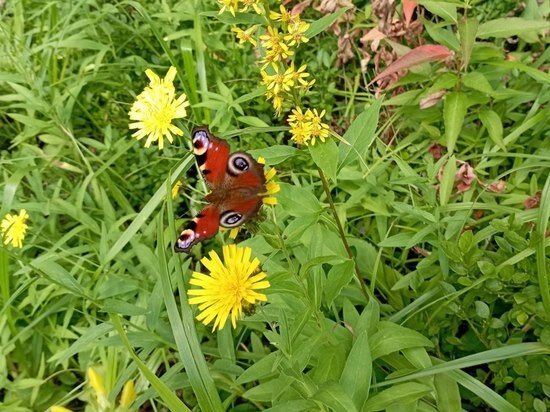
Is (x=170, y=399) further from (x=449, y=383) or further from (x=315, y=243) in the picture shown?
(x=449, y=383)

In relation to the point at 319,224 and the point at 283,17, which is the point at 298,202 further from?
the point at 283,17

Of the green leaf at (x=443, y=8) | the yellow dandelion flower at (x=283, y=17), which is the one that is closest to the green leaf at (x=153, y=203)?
the yellow dandelion flower at (x=283, y=17)

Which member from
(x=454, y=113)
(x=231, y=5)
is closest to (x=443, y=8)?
(x=454, y=113)

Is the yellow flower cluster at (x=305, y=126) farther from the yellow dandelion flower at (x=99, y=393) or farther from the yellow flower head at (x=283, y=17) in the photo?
the yellow dandelion flower at (x=99, y=393)

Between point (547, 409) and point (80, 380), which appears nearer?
point (547, 409)

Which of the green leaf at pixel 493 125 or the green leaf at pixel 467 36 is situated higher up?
the green leaf at pixel 467 36

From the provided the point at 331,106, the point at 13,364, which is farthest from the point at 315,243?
the point at 13,364

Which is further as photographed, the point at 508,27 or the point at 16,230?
the point at 16,230
